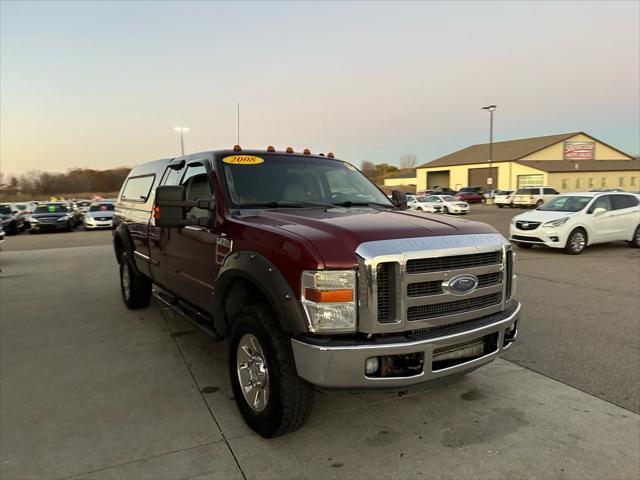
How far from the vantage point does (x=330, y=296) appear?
8.06ft

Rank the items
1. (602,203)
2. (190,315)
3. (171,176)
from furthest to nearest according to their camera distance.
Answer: (602,203) → (171,176) → (190,315)

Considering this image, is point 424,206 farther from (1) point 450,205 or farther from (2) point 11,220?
(2) point 11,220

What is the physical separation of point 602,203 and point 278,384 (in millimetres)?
12191

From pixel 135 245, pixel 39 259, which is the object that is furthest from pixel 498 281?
pixel 39 259

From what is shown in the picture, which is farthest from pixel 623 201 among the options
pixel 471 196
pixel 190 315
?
pixel 471 196

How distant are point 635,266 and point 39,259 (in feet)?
49.7

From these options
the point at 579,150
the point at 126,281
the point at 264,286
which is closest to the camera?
the point at 264,286

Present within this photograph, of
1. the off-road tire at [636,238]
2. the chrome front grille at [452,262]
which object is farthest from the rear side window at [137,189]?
the off-road tire at [636,238]

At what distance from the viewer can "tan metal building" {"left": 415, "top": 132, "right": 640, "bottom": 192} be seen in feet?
176

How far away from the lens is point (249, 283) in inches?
122

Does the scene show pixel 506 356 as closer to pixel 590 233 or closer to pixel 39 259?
pixel 590 233

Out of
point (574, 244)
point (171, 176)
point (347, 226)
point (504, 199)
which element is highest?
point (171, 176)

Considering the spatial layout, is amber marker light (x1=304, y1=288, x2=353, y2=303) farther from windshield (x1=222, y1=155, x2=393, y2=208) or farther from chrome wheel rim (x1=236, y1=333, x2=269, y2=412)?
windshield (x1=222, y1=155, x2=393, y2=208)

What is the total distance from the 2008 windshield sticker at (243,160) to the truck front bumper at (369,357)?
1.97 m
